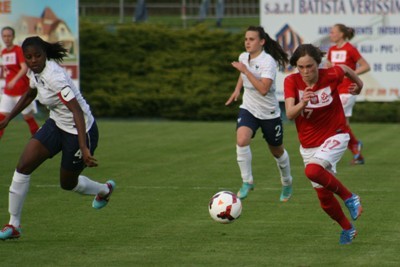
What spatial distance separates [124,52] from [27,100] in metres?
18.0

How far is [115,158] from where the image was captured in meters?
17.7

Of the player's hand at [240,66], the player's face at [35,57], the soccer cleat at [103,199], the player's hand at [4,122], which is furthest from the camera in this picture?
the player's hand at [240,66]

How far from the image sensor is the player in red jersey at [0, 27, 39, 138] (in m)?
18.2

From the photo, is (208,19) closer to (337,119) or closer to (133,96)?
(133,96)

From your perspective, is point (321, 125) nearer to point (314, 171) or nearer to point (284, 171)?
point (314, 171)

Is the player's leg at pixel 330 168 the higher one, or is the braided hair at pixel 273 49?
the braided hair at pixel 273 49

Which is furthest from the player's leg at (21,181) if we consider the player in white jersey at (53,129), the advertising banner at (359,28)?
the advertising banner at (359,28)

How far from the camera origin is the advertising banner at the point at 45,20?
2589 cm

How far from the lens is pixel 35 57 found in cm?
978

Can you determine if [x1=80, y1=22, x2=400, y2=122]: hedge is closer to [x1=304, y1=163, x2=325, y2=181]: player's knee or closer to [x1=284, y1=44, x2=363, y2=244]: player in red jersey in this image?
[x1=284, y1=44, x2=363, y2=244]: player in red jersey

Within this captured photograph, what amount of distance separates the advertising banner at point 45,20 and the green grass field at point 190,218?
7.06m

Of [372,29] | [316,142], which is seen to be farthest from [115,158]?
[372,29]

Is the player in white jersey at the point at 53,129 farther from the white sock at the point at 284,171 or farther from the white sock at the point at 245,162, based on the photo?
the white sock at the point at 284,171

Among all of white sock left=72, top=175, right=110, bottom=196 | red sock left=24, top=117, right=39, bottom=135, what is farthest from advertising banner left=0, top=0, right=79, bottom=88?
white sock left=72, top=175, right=110, bottom=196
